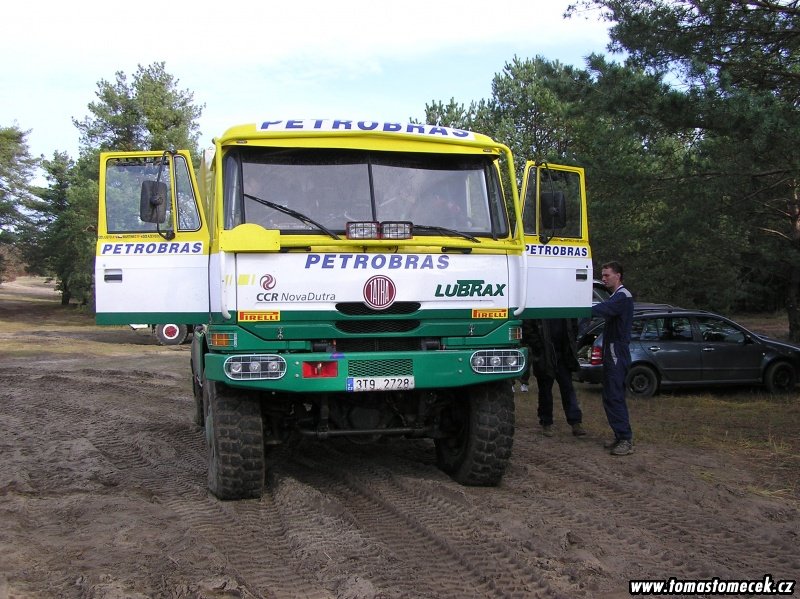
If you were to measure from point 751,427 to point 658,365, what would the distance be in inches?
115

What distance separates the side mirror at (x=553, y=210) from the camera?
21.1ft

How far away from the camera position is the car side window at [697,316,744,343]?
1230cm

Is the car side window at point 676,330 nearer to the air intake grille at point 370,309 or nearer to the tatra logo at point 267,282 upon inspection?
the air intake grille at point 370,309

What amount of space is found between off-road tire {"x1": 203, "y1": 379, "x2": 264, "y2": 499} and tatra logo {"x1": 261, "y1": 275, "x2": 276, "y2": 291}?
89 centimetres

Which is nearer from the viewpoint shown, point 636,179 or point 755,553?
point 755,553

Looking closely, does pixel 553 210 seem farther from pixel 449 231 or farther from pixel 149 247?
pixel 149 247

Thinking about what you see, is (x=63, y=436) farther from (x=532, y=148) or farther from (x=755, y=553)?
(x=532, y=148)

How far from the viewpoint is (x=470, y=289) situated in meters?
5.83

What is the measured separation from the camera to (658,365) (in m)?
12.1

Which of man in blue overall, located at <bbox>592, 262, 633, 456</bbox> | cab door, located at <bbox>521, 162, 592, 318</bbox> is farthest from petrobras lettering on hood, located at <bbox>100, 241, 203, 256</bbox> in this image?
man in blue overall, located at <bbox>592, 262, 633, 456</bbox>

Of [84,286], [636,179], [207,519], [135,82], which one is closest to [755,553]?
[207,519]

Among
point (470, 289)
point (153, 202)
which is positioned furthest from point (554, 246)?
point (153, 202)

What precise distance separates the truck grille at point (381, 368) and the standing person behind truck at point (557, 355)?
3.12m

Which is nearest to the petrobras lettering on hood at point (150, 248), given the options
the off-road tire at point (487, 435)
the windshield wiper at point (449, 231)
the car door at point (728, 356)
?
the windshield wiper at point (449, 231)
